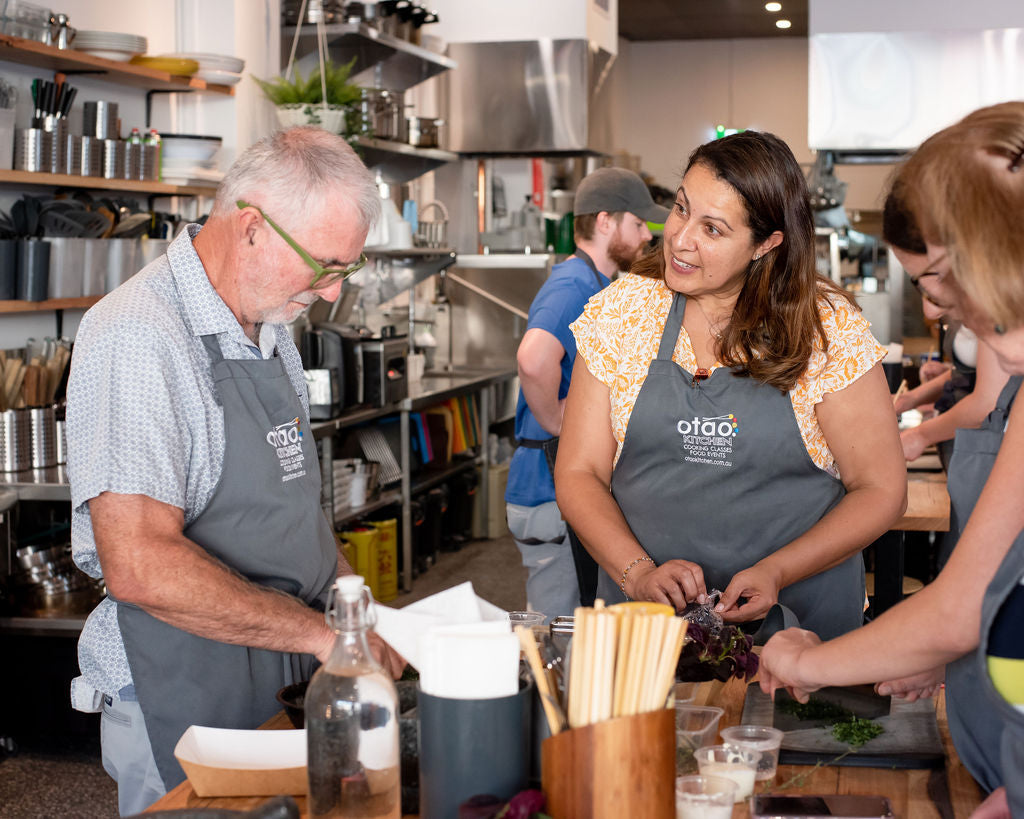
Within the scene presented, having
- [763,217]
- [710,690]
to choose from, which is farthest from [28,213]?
[710,690]

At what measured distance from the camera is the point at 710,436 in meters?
2.29

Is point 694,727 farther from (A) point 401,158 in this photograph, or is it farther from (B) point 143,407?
(A) point 401,158

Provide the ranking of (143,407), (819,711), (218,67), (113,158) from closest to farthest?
(819,711) < (143,407) < (113,158) < (218,67)

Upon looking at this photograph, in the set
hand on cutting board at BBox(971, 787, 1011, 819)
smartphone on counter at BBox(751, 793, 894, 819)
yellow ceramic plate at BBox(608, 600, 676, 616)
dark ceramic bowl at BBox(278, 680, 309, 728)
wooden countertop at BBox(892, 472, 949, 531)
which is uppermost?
yellow ceramic plate at BBox(608, 600, 676, 616)

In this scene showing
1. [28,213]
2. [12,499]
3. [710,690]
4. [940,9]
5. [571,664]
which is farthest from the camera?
[940,9]

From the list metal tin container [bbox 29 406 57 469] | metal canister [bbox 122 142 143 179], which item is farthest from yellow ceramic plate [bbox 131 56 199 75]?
metal tin container [bbox 29 406 57 469]

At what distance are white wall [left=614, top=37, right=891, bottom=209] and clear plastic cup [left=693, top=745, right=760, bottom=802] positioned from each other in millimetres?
11611

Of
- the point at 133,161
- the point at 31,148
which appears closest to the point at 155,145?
the point at 133,161

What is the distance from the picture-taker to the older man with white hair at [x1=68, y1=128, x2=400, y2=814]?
1.76m

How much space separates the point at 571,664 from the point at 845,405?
1233 millimetres

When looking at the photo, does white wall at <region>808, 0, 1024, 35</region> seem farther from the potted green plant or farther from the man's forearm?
the man's forearm

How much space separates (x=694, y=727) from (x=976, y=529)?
46cm

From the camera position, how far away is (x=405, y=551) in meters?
6.23

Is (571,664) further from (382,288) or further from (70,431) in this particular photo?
(382,288)
